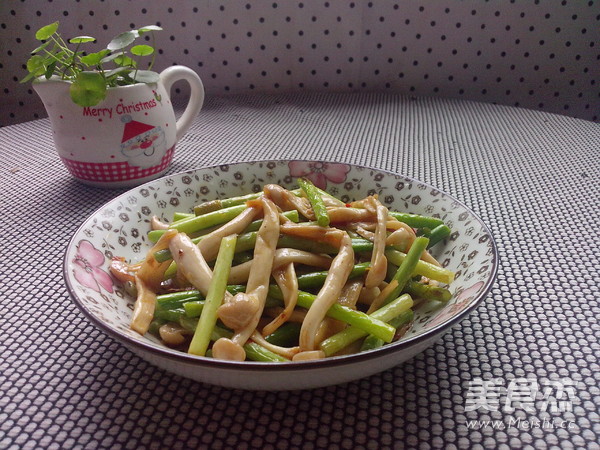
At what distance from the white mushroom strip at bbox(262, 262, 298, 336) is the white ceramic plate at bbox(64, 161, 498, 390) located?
0.36 ft

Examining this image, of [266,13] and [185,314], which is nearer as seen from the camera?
[185,314]

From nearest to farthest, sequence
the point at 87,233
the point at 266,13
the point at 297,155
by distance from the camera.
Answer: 1. the point at 87,233
2. the point at 297,155
3. the point at 266,13

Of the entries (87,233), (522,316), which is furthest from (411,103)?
(87,233)

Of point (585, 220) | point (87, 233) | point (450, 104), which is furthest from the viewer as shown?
point (450, 104)

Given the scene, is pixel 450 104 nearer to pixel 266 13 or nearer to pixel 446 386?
pixel 266 13

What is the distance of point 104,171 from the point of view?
106cm

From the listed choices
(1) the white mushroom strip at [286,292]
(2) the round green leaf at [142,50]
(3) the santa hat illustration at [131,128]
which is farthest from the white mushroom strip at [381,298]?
(2) the round green leaf at [142,50]

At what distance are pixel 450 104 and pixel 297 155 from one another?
78cm

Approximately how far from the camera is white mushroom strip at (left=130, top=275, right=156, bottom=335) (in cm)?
58

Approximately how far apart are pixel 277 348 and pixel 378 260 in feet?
0.61

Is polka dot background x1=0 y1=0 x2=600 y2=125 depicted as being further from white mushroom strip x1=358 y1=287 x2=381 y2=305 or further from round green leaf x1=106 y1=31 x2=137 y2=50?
white mushroom strip x1=358 y1=287 x2=381 y2=305

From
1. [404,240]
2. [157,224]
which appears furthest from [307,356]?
[157,224]

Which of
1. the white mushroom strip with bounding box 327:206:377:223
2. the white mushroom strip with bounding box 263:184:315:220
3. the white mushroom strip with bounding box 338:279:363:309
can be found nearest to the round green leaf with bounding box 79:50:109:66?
the white mushroom strip with bounding box 263:184:315:220

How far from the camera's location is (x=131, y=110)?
1.02m
